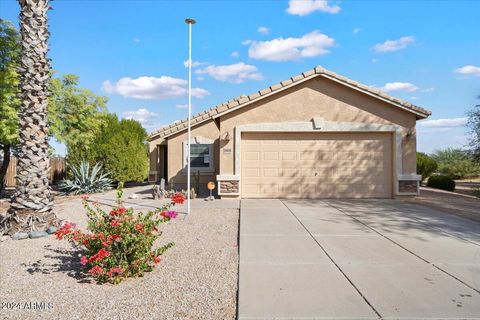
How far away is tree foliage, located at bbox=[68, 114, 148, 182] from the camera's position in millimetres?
17750

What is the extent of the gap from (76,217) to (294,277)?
25.4ft

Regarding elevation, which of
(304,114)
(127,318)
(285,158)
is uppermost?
(304,114)

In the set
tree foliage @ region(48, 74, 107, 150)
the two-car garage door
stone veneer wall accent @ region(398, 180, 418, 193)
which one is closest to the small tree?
tree foliage @ region(48, 74, 107, 150)

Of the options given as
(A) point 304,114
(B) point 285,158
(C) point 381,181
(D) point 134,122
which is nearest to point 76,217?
(B) point 285,158

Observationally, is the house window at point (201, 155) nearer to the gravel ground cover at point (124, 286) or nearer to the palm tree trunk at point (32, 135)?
the palm tree trunk at point (32, 135)

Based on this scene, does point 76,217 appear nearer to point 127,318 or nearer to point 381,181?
point 127,318

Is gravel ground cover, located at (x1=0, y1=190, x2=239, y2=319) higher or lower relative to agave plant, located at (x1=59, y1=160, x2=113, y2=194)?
lower

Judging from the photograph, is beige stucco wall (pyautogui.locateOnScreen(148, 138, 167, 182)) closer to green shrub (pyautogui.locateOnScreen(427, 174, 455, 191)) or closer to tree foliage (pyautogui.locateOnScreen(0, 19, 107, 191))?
tree foliage (pyautogui.locateOnScreen(0, 19, 107, 191))

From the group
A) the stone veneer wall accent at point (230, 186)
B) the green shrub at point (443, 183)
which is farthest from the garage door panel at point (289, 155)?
the green shrub at point (443, 183)

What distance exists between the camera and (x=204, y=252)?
6.11 meters

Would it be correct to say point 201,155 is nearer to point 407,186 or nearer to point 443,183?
point 407,186

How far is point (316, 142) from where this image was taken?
41.7 feet

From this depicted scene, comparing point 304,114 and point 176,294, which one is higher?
point 304,114

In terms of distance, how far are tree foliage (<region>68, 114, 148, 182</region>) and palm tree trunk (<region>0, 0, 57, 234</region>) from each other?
9.65m
